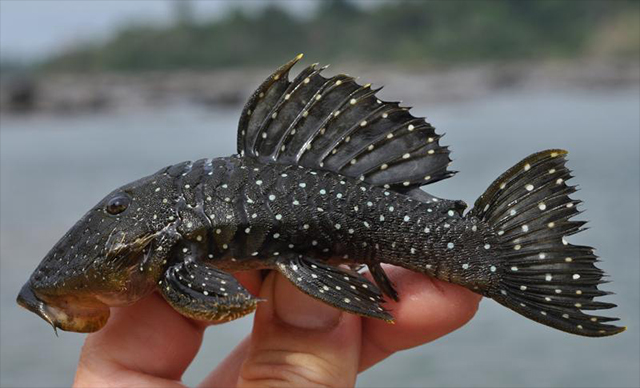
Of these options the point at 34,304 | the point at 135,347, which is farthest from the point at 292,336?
the point at 34,304

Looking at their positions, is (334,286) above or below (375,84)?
below

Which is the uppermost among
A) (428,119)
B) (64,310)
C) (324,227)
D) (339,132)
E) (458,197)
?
(428,119)

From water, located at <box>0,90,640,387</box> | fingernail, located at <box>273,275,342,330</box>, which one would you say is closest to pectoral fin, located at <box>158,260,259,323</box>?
fingernail, located at <box>273,275,342,330</box>

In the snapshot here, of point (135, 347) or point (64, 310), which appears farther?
point (135, 347)

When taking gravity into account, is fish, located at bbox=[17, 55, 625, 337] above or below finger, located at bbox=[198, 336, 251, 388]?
above

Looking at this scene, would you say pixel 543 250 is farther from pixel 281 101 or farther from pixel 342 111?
pixel 281 101

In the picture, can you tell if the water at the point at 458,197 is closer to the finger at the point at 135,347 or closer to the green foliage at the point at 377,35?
the finger at the point at 135,347

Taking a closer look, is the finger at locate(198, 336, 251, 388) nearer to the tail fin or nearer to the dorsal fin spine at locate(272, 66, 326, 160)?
the dorsal fin spine at locate(272, 66, 326, 160)

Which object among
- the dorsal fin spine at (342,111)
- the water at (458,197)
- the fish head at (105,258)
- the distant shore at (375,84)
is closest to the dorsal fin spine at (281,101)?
the dorsal fin spine at (342,111)
